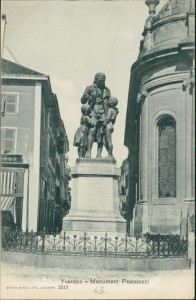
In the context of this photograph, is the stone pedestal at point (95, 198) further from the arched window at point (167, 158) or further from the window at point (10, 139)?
the window at point (10, 139)

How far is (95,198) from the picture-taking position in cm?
1509

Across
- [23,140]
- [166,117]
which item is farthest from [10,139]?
[166,117]

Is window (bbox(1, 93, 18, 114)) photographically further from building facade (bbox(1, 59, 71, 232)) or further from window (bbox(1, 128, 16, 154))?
window (bbox(1, 128, 16, 154))

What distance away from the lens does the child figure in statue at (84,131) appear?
15.7m

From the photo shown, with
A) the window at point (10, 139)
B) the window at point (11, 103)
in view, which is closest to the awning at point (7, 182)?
the window at point (10, 139)

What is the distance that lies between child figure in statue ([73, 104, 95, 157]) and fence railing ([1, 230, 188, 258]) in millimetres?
2906

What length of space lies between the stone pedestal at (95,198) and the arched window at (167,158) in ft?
23.3

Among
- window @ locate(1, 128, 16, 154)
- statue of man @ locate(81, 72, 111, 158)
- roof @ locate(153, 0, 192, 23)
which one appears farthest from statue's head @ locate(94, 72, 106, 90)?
window @ locate(1, 128, 16, 154)

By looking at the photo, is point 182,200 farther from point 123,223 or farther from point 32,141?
point 32,141

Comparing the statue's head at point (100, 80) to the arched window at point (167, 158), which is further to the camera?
the arched window at point (167, 158)

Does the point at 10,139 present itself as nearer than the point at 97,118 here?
No

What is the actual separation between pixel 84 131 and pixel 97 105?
0.93 metres

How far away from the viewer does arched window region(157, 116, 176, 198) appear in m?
22.1

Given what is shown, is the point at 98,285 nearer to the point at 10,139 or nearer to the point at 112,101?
the point at 112,101
